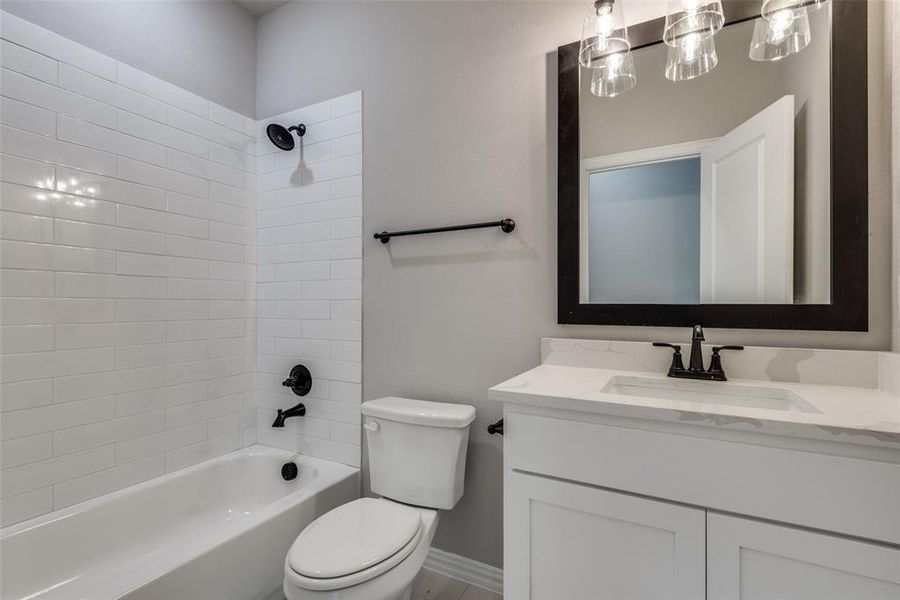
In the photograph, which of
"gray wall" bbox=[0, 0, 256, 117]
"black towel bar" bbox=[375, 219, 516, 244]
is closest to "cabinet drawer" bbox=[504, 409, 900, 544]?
"black towel bar" bbox=[375, 219, 516, 244]

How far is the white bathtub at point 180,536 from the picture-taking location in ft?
4.00

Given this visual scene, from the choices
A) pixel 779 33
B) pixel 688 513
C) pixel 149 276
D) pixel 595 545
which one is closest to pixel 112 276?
pixel 149 276

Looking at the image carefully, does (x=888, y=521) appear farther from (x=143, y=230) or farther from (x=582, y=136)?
(x=143, y=230)

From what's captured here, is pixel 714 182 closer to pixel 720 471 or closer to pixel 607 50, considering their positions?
pixel 607 50

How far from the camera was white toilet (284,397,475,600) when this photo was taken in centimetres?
110

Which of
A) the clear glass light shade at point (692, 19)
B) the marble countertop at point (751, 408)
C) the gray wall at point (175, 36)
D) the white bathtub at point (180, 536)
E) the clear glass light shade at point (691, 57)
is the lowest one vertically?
the white bathtub at point (180, 536)

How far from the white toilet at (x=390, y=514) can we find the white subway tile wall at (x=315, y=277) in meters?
0.40

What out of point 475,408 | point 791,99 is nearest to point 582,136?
point 791,99

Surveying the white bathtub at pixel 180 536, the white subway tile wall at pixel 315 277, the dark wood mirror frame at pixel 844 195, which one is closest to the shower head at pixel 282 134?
the white subway tile wall at pixel 315 277

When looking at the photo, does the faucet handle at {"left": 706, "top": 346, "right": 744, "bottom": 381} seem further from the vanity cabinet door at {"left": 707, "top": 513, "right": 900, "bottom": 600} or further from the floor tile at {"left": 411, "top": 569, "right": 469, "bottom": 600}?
the floor tile at {"left": 411, "top": 569, "right": 469, "bottom": 600}

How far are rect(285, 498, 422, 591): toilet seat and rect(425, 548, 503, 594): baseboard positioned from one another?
450 mm

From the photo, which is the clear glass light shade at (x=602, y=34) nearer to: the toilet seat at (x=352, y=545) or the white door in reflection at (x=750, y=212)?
the white door in reflection at (x=750, y=212)

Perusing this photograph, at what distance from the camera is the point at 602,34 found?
4.23ft

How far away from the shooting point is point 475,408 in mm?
1583
